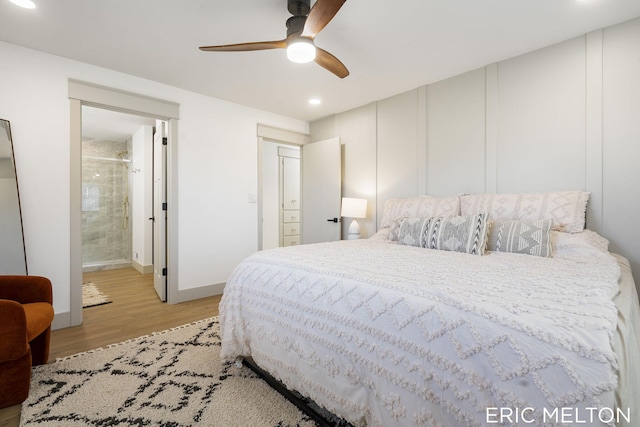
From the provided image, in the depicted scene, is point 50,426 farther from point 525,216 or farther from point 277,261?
point 525,216

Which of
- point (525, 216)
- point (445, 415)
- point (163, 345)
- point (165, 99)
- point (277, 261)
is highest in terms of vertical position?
point (165, 99)

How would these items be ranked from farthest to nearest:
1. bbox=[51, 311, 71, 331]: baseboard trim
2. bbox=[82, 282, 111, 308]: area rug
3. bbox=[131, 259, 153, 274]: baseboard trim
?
bbox=[131, 259, 153, 274]: baseboard trim → bbox=[82, 282, 111, 308]: area rug → bbox=[51, 311, 71, 331]: baseboard trim

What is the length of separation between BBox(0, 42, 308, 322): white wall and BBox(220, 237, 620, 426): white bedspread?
1.95 m

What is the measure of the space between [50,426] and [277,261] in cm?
130

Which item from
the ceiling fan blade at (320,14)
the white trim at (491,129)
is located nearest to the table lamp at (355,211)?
the white trim at (491,129)

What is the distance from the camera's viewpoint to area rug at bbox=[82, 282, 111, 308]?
3336 mm

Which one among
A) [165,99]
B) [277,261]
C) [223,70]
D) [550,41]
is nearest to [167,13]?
[223,70]

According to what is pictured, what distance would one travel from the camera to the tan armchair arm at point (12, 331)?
58.7 inches

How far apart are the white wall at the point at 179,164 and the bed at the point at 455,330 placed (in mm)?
1850

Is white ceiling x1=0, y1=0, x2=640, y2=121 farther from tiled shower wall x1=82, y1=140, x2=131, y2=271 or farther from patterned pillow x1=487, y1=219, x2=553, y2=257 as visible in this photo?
tiled shower wall x1=82, y1=140, x2=131, y2=271

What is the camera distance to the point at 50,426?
1.41m

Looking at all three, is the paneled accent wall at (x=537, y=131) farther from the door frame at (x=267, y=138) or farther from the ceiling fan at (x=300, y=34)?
the ceiling fan at (x=300, y=34)

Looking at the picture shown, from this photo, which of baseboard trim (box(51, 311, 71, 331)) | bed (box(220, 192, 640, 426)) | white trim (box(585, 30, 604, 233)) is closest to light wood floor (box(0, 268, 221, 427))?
baseboard trim (box(51, 311, 71, 331))

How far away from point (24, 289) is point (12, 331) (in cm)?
63
